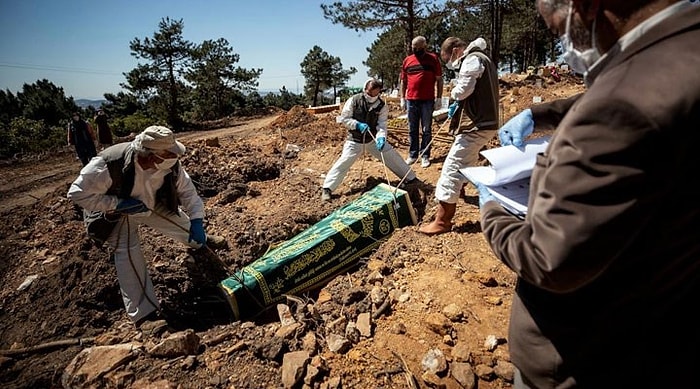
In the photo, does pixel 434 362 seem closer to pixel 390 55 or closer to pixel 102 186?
pixel 102 186

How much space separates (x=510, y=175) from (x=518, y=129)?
371 mm

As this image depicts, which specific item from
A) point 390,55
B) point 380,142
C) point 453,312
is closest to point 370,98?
point 380,142

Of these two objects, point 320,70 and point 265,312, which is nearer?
point 265,312

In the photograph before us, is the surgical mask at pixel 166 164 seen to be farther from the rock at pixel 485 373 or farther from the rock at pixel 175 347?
the rock at pixel 485 373

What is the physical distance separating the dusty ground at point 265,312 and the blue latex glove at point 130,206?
0.95m

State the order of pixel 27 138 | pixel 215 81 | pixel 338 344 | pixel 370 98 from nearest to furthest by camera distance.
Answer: pixel 338 344 < pixel 370 98 < pixel 27 138 < pixel 215 81

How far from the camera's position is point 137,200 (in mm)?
3148

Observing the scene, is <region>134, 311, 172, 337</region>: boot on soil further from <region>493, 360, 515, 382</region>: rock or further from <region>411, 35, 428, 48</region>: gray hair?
<region>411, 35, 428, 48</region>: gray hair

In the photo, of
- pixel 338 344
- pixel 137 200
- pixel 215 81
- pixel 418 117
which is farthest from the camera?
pixel 215 81

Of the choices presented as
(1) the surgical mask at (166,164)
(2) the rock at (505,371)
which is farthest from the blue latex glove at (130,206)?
(2) the rock at (505,371)

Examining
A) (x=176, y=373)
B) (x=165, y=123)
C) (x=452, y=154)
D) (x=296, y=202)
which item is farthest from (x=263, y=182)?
(x=165, y=123)

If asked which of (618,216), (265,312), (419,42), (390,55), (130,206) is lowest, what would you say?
(265,312)

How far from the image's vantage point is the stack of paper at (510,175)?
4.19ft

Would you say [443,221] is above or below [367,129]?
below
